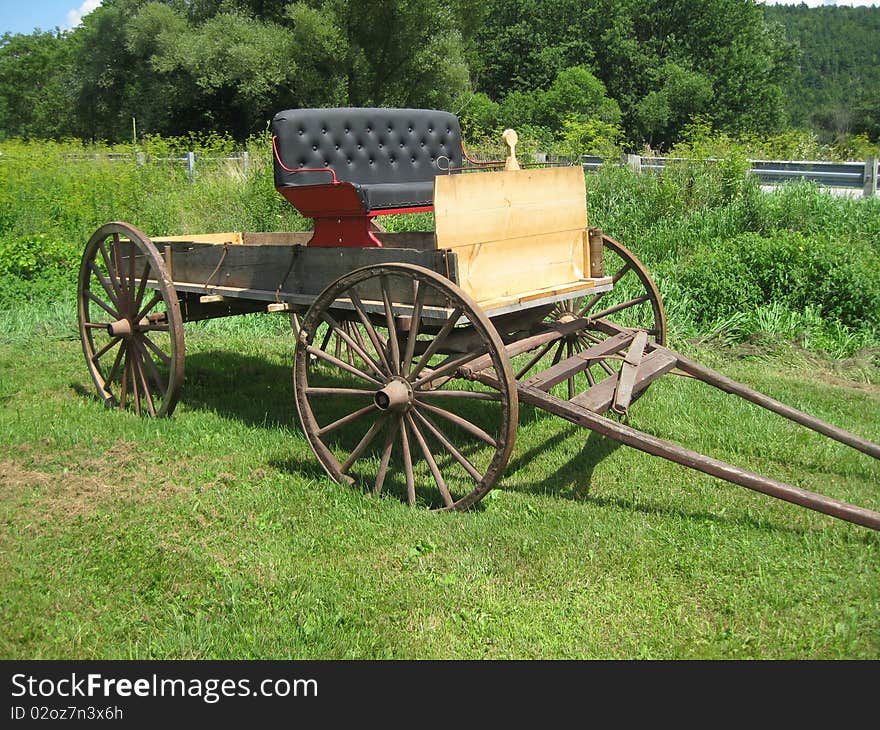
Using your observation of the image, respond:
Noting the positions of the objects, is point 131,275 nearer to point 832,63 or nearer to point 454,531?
point 454,531

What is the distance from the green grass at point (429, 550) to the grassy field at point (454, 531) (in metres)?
0.01

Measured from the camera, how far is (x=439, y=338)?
13.1 feet

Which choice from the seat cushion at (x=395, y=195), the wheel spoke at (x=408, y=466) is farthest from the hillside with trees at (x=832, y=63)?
the wheel spoke at (x=408, y=466)

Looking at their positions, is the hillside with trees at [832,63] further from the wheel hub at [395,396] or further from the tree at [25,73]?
the wheel hub at [395,396]

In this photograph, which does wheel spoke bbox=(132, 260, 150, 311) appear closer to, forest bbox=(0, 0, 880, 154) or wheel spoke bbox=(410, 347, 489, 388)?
wheel spoke bbox=(410, 347, 489, 388)

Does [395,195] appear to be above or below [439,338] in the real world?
above

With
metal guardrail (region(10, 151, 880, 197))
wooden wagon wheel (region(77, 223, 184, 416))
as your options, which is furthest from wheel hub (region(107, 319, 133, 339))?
metal guardrail (region(10, 151, 880, 197))

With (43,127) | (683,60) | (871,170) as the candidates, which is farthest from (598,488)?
(43,127)

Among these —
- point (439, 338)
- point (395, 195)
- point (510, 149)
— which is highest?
point (510, 149)

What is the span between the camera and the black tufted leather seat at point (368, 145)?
248 inches

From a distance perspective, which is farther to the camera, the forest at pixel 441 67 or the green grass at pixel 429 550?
the forest at pixel 441 67

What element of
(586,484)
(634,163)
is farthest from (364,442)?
(634,163)

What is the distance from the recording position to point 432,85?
28.1m

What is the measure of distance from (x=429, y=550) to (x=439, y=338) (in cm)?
97
